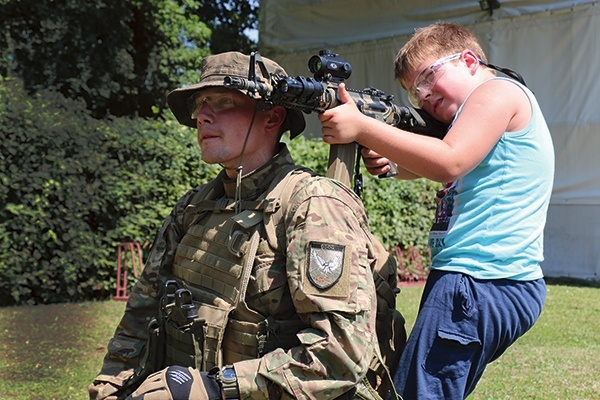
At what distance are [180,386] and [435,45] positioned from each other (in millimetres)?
1669

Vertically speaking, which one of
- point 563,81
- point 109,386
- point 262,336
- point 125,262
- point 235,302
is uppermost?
point 563,81

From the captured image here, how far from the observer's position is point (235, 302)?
2.88 m

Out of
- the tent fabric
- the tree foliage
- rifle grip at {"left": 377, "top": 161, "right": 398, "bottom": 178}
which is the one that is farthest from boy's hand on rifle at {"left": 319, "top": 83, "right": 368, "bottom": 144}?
the tree foliage

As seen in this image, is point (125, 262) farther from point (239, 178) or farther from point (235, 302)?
point (235, 302)

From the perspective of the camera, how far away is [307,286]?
8.85 ft

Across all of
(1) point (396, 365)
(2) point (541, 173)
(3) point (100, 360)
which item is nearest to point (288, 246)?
(1) point (396, 365)

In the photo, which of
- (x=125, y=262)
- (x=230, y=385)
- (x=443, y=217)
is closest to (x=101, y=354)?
(x=125, y=262)

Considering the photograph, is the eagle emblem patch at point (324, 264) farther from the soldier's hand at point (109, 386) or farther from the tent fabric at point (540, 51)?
the tent fabric at point (540, 51)

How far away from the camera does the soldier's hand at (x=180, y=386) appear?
261 cm

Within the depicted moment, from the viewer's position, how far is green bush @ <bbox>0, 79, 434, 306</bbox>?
9008 millimetres

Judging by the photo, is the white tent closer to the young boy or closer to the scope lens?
the young boy

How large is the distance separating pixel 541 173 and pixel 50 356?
210 inches

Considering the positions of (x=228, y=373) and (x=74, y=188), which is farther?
(x=74, y=188)

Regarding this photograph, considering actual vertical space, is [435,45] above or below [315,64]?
above
